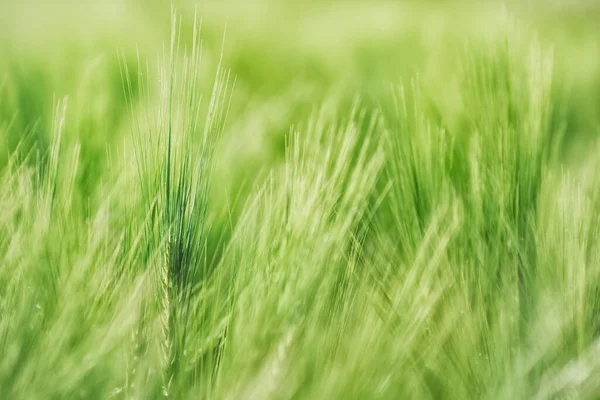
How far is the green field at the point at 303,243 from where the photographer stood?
1.41 ft

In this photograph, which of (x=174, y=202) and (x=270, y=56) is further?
(x=270, y=56)

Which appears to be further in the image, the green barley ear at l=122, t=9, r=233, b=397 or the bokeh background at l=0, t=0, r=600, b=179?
the bokeh background at l=0, t=0, r=600, b=179

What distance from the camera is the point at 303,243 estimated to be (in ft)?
1.45

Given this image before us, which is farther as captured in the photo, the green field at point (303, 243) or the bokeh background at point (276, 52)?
the bokeh background at point (276, 52)

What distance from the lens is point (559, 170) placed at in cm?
60

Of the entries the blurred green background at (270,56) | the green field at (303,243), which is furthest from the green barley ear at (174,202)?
the blurred green background at (270,56)

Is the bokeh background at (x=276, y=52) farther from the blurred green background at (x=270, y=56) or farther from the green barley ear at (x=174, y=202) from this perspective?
the green barley ear at (x=174, y=202)

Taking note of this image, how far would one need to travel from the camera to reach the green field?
0.43m

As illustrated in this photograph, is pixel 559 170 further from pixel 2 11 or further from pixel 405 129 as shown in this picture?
pixel 2 11

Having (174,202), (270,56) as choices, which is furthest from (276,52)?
(174,202)

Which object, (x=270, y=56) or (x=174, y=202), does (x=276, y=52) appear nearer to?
(x=270, y=56)

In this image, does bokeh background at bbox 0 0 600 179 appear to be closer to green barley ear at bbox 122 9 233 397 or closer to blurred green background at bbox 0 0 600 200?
blurred green background at bbox 0 0 600 200

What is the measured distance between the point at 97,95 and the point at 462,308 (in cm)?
43

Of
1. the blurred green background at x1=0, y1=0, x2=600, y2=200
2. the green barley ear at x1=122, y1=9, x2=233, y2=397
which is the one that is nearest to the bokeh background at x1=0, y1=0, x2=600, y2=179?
the blurred green background at x1=0, y1=0, x2=600, y2=200
